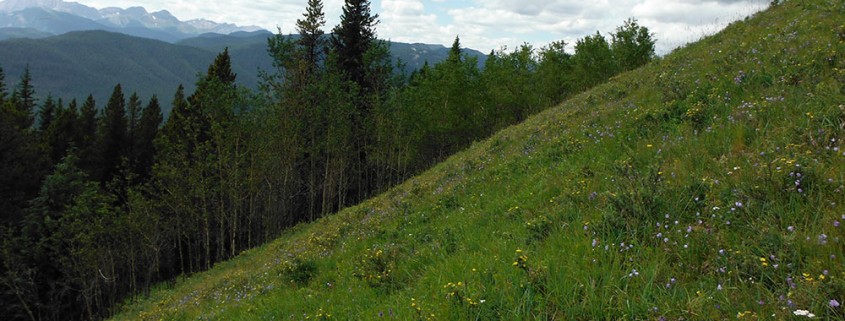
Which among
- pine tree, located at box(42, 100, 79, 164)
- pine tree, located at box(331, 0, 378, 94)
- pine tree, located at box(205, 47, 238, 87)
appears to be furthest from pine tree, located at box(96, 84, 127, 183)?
pine tree, located at box(331, 0, 378, 94)

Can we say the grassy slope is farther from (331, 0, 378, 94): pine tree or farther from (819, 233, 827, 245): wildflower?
(331, 0, 378, 94): pine tree

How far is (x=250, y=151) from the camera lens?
43.8 meters

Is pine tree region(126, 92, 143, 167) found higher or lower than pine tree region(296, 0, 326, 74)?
lower

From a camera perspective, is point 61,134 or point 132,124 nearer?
point 61,134

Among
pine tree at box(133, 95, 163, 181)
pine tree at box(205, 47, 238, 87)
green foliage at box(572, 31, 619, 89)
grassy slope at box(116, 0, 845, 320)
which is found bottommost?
pine tree at box(133, 95, 163, 181)

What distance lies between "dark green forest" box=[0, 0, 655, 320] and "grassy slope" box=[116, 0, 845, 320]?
36696mm

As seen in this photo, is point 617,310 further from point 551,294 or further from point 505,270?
point 505,270

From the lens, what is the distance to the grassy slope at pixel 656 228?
3.40m

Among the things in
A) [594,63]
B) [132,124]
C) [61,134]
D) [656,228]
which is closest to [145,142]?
[132,124]

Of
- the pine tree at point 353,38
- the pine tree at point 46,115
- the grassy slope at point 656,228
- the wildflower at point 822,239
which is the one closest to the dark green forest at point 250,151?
the pine tree at point 353,38

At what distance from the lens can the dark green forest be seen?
42344 mm

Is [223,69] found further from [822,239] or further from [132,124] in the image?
[822,239]

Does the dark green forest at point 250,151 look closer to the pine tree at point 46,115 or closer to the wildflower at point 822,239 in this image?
the pine tree at point 46,115

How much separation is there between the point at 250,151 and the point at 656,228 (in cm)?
4417
